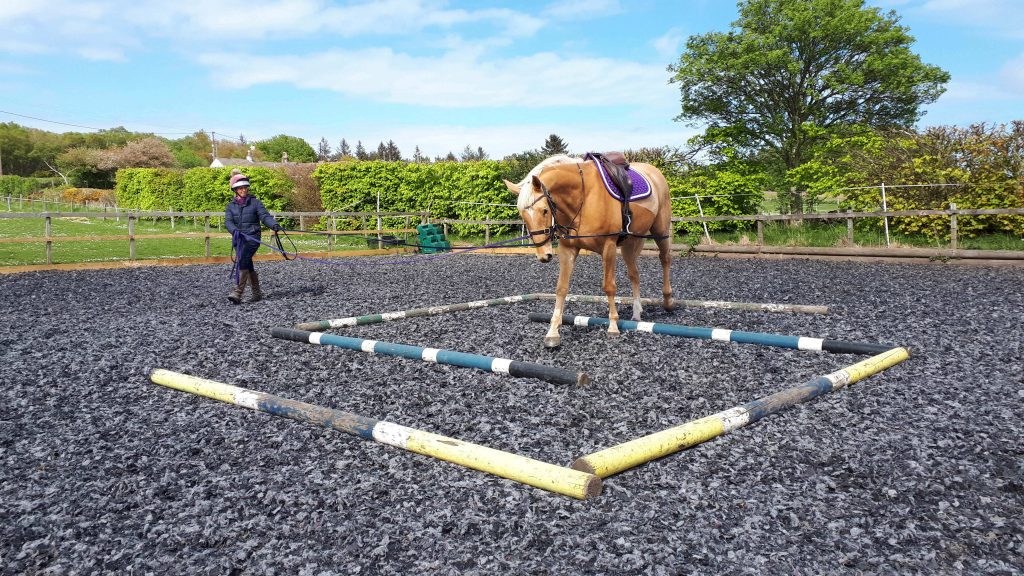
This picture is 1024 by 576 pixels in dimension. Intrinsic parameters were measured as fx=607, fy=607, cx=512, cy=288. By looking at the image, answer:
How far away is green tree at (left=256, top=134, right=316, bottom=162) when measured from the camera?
108 metres

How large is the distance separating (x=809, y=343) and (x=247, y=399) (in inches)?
190

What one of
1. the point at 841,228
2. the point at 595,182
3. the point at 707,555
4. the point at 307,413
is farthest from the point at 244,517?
the point at 841,228

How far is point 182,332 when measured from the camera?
7.43 m

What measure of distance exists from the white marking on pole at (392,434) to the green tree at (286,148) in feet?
360

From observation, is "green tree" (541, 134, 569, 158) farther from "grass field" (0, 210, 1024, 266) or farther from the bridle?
the bridle

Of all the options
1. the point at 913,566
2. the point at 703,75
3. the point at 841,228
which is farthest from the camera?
the point at 703,75

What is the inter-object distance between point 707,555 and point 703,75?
2621cm

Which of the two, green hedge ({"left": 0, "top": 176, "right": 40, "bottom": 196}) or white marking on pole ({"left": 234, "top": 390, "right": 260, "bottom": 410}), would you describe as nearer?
white marking on pole ({"left": 234, "top": 390, "right": 260, "bottom": 410})

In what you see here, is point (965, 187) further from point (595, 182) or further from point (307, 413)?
point (307, 413)

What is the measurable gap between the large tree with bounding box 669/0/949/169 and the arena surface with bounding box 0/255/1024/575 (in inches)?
760

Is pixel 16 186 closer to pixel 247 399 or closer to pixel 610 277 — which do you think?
pixel 247 399

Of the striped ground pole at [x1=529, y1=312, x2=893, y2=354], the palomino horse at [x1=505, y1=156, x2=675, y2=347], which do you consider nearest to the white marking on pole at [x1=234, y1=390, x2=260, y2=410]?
the palomino horse at [x1=505, y1=156, x2=675, y2=347]

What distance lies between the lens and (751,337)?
5.87m

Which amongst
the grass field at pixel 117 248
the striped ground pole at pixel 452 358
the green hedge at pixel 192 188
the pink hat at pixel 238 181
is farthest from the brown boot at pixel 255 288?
the green hedge at pixel 192 188
